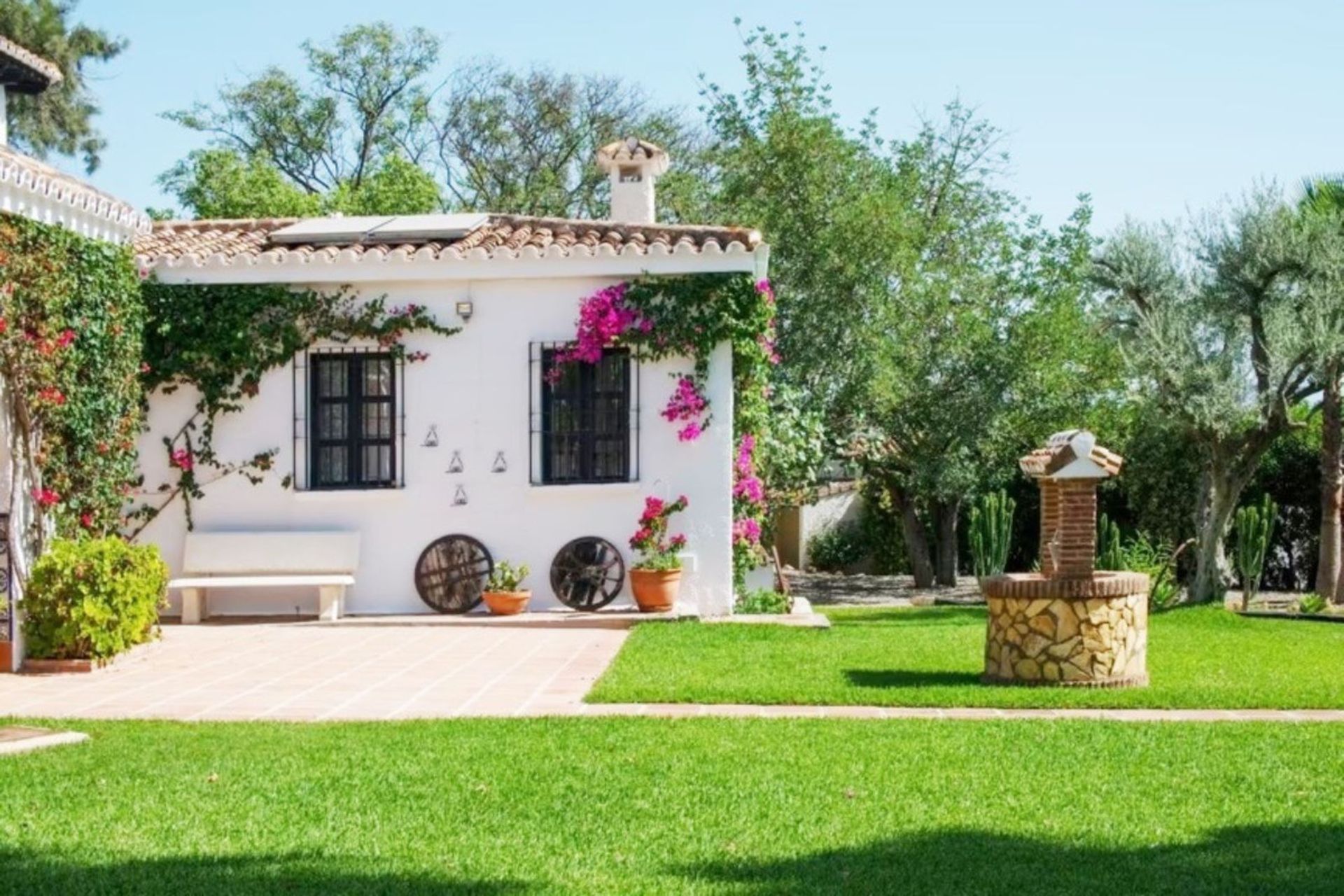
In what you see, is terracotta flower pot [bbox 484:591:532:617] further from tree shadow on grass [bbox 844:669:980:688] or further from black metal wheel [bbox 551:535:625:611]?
tree shadow on grass [bbox 844:669:980:688]

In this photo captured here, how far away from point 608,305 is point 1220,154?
666 cm

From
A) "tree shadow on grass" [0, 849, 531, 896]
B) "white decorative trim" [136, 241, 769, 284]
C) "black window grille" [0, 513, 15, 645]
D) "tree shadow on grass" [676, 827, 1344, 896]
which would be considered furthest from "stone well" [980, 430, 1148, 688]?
"black window grille" [0, 513, 15, 645]

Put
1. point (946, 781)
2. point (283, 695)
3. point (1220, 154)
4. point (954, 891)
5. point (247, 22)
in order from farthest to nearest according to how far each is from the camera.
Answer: point (247, 22) < point (1220, 154) < point (283, 695) < point (946, 781) < point (954, 891)

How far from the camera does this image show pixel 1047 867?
5.04m

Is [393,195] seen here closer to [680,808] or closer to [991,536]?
[991,536]

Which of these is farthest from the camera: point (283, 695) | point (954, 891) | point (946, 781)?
point (283, 695)

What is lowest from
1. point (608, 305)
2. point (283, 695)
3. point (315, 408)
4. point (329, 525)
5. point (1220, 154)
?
point (283, 695)

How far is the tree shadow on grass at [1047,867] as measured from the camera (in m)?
4.80

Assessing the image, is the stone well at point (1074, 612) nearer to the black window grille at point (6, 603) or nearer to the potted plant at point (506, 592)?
the potted plant at point (506, 592)

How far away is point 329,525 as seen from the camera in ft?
45.9

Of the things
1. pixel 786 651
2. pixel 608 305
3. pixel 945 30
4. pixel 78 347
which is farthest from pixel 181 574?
pixel 945 30

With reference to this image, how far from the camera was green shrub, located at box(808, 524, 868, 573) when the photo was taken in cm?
2627

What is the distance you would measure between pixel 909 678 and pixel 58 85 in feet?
73.2

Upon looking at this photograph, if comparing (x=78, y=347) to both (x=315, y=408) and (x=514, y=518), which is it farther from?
(x=514, y=518)
